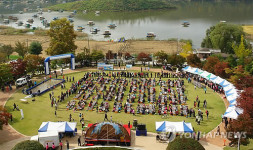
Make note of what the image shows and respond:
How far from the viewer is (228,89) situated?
34438mm

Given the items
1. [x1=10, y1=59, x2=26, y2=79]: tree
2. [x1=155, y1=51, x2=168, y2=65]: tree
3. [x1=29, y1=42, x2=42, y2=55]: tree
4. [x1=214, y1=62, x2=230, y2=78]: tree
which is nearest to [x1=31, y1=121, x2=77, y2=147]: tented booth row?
[x1=10, y1=59, x2=26, y2=79]: tree

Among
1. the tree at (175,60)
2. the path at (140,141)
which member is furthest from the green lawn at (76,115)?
the tree at (175,60)

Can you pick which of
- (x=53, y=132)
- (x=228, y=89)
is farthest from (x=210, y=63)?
(x=53, y=132)

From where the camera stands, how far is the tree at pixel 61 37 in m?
49.2

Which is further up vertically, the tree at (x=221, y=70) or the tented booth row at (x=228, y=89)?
the tree at (x=221, y=70)

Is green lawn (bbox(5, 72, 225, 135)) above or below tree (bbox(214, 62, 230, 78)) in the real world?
below

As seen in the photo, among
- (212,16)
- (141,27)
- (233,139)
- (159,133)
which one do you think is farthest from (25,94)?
(212,16)

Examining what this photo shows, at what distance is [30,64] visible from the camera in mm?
43688

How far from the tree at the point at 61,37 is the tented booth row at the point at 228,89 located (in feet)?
71.5

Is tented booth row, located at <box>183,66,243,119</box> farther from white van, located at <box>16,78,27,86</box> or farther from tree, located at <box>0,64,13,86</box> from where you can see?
tree, located at <box>0,64,13,86</box>

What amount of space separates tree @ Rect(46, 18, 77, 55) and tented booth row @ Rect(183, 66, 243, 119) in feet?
71.5

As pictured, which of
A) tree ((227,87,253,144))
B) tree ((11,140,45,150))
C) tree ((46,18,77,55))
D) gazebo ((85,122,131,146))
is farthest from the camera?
tree ((46,18,77,55))

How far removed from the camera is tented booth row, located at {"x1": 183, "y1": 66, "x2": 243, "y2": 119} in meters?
27.2

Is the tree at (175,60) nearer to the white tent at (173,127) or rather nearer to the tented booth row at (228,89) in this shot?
the tented booth row at (228,89)
